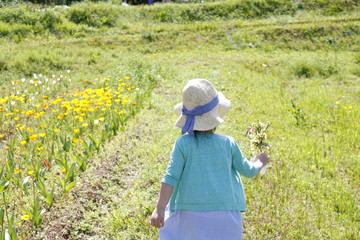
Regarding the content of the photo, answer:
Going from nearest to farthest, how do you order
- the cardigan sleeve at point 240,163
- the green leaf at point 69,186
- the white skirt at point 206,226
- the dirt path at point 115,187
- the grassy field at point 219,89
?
1. the white skirt at point 206,226
2. the cardigan sleeve at point 240,163
3. the dirt path at point 115,187
4. the grassy field at point 219,89
5. the green leaf at point 69,186

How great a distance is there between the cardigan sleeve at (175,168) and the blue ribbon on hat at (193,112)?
11 centimetres

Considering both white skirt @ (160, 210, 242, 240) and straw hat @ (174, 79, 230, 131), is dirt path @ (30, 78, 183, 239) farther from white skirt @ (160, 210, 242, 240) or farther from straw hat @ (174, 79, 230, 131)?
straw hat @ (174, 79, 230, 131)

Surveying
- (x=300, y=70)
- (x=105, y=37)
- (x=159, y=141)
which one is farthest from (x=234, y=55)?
(x=159, y=141)

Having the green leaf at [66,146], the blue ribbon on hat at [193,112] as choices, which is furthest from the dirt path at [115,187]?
the blue ribbon on hat at [193,112]

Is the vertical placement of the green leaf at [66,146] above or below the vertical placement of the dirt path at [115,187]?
above

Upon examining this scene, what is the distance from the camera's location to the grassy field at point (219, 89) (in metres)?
3.51

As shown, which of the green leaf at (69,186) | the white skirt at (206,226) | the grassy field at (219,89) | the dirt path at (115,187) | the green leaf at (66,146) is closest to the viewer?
the white skirt at (206,226)

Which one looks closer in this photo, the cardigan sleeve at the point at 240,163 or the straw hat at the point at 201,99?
the straw hat at the point at 201,99

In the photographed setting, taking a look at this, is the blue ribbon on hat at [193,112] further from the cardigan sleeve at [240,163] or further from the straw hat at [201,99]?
the cardigan sleeve at [240,163]

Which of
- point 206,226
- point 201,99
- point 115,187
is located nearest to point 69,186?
point 115,187

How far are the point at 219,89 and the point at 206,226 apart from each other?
6.37 meters

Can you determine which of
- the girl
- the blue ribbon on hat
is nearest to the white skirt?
the girl

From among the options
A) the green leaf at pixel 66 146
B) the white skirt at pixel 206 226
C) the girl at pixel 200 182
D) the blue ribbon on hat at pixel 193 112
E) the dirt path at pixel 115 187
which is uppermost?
the blue ribbon on hat at pixel 193 112

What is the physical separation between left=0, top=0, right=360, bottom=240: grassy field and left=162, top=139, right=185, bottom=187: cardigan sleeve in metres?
1.31
